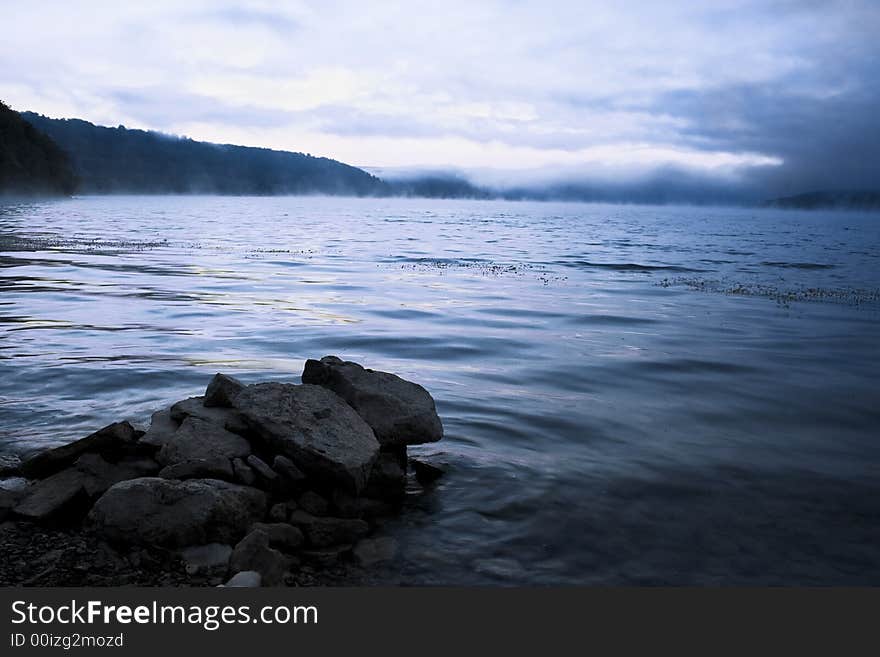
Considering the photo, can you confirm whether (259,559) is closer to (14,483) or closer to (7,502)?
(7,502)

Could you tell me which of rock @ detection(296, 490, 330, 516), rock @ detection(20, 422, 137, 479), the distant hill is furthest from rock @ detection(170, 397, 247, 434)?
the distant hill

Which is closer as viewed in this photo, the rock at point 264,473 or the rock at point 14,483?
the rock at point 264,473

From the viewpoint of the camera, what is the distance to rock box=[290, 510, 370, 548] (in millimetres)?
7000

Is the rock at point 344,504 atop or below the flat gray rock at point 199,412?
below

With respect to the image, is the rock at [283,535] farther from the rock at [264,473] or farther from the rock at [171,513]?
the rock at [264,473]

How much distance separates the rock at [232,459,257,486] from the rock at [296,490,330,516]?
505mm

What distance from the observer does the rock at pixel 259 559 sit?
19.9ft

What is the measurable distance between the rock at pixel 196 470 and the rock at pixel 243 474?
0.29 ft

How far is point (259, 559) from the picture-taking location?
6.11 metres

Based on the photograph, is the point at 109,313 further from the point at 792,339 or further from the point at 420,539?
the point at 792,339

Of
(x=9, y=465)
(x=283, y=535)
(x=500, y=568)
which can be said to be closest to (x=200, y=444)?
(x=283, y=535)

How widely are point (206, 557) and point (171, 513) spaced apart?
1.81 feet

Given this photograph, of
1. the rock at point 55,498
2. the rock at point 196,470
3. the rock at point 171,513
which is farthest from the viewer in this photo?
the rock at point 196,470

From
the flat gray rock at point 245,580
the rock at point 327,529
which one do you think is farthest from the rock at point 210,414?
the flat gray rock at point 245,580
